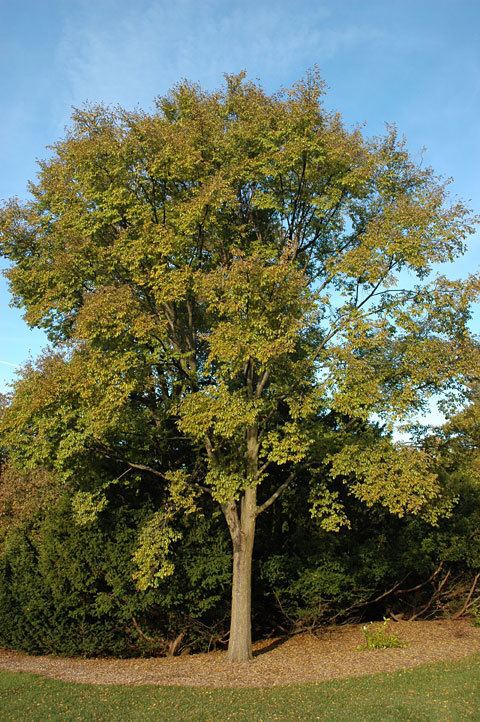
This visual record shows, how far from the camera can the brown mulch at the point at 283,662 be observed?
10.8 m

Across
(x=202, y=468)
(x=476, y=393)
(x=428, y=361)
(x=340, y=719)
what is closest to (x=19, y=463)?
(x=202, y=468)

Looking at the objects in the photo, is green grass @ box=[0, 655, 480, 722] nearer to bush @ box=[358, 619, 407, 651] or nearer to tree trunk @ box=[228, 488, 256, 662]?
bush @ box=[358, 619, 407, 651]

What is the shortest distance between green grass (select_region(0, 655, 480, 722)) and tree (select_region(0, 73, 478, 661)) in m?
2.71

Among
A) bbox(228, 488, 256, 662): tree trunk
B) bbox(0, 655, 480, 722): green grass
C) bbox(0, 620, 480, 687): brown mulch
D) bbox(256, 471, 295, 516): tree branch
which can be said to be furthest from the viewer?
bbox(256, 471, 295, 516): tree branch

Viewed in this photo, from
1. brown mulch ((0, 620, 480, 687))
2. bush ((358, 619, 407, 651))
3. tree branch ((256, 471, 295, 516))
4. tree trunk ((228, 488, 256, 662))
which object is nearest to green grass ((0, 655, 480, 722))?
brown mulch ((0, 620, 480, 687))

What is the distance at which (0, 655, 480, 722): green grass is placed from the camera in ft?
25.9

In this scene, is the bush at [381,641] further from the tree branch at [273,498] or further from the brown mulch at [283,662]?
the tree branch at [273,498]

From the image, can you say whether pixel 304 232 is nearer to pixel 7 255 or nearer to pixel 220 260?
pixel 220 260

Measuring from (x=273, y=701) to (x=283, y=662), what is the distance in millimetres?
3489

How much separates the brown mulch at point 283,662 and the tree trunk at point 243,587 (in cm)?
39

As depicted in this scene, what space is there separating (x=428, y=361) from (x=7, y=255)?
1006 centimetres

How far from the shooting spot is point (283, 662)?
12086 millimetres

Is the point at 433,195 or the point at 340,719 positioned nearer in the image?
the point at 340,719

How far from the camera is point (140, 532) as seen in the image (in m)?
13.6
